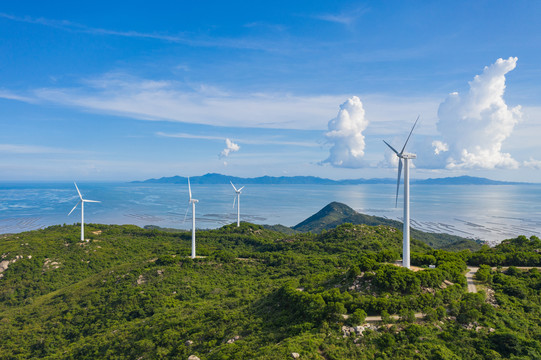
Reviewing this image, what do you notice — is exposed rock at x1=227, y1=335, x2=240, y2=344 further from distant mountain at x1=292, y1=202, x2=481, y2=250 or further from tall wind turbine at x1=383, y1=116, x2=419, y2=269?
distant mountain at x1=292, y1=202, x2=481, y2=250

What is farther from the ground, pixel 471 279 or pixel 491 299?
pixel 471 279

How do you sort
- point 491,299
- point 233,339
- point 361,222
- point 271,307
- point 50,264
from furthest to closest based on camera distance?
1. point 361,222
2. point 50,264
3. point 271,307
4. point 491,299
5. point 233,339

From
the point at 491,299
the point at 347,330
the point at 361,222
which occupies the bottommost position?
the point at 361,222

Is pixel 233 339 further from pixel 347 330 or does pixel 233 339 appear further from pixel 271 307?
pixel 347 330

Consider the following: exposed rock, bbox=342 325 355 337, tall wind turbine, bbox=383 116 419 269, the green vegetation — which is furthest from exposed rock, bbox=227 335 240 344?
tall wind turbine, bbox=383 116 419 269

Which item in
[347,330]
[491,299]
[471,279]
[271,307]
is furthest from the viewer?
[471,279]

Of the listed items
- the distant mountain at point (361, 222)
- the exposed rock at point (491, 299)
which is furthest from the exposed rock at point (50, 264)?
the distant mountain at point (361, 222)


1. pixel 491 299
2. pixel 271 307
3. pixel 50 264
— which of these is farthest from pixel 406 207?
pixel 50 264

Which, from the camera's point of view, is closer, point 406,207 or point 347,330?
point 347,330
